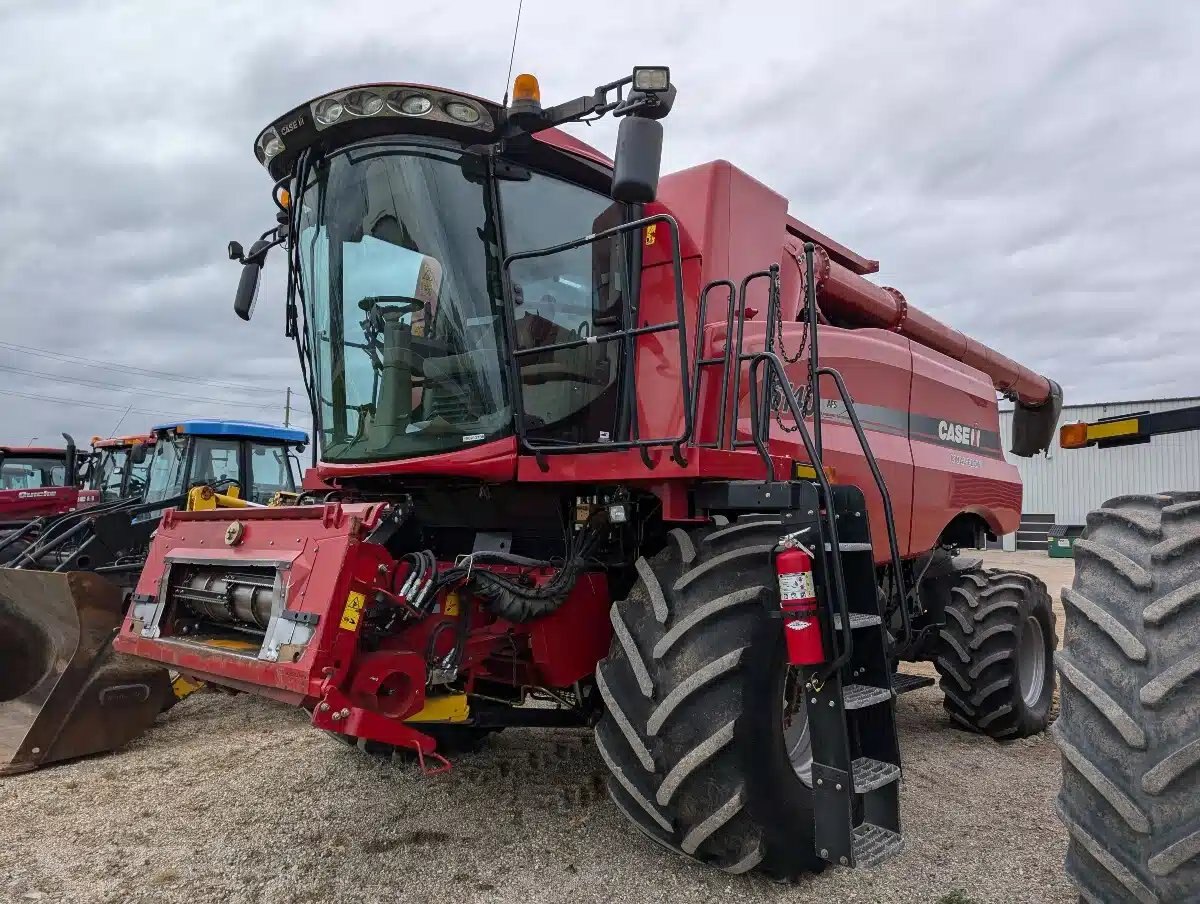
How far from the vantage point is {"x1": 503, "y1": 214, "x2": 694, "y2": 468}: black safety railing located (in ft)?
10.8

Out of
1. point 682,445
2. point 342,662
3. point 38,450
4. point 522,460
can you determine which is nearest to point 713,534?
point 682,445

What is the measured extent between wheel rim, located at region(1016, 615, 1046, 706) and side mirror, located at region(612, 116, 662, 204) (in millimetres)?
4372

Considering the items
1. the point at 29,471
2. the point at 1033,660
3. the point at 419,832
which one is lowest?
the point at 419,832

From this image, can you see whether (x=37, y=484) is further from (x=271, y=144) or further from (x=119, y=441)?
(x=271, y=144)

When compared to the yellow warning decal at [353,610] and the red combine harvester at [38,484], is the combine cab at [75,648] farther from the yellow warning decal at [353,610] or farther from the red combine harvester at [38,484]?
the red combine harvester at [38,484]

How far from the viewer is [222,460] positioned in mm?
10328

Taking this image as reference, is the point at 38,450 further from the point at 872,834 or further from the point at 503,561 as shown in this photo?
the point at 872,834

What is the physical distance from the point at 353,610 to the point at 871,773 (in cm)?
191

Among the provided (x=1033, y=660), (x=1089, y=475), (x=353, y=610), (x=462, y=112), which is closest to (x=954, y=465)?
(x=1033, y=660)

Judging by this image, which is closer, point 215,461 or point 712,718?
point 712,718

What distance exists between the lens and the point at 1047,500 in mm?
29781

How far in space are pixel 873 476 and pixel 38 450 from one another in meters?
13.6

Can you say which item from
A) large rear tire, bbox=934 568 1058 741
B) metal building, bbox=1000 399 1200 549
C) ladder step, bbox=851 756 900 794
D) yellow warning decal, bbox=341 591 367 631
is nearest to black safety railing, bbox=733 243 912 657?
ladder step, bbox=851 756 900 794

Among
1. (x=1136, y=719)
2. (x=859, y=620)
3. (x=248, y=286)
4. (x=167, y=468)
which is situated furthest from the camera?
(x=167, y=468)
